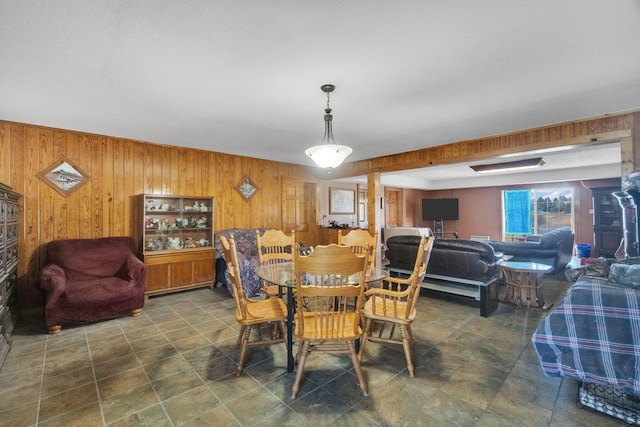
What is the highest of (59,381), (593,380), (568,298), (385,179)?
(385,179)

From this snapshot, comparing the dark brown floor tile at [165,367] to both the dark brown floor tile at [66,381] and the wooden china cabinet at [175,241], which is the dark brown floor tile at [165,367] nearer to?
the dark brown floor tile at [66,381]

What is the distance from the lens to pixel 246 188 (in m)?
5.58

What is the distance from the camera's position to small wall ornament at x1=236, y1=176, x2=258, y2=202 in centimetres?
550

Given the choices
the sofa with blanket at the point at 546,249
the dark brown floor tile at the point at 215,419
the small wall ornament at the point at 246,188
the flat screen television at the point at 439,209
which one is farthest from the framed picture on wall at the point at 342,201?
the dark brown floor tile at the point at 215,419

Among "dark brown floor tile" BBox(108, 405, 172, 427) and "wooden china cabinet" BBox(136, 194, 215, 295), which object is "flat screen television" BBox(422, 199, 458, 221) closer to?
"wooden china cabinet" BBox(136, 194, 215, 295)

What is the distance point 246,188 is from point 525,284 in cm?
471

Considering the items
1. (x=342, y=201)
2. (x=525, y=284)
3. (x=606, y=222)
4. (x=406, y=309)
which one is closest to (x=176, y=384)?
(x=406, y=309)

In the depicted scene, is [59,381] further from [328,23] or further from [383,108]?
[383,108]

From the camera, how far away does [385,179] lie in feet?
27.1

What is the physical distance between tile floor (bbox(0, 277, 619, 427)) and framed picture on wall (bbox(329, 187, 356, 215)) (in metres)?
4.82

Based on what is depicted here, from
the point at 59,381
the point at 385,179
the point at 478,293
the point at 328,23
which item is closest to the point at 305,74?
the point at 328,23

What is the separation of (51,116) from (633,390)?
555 cm

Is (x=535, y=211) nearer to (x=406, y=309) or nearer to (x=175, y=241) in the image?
(x=406, y=309)

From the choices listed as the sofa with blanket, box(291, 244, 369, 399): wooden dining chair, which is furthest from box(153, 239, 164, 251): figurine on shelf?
the sofa with blanket
